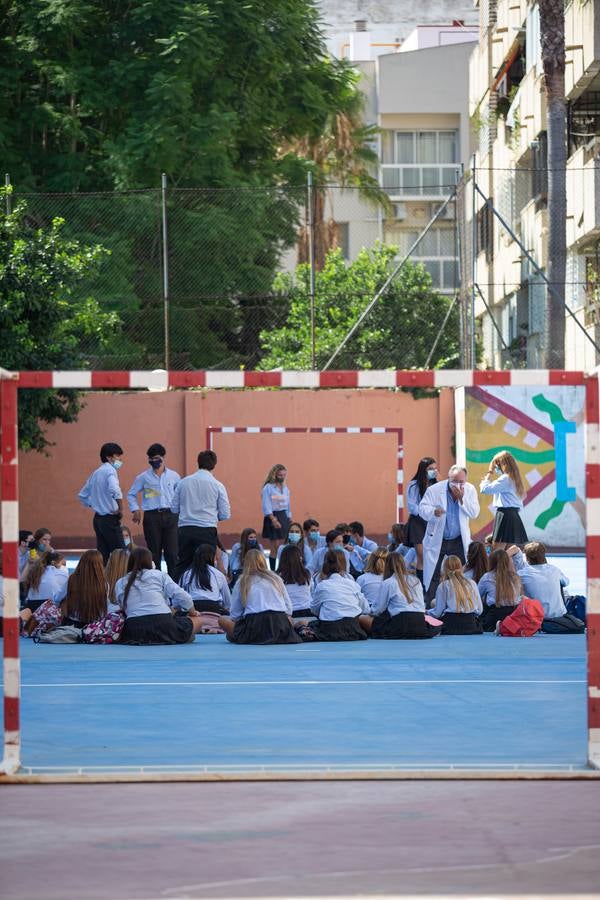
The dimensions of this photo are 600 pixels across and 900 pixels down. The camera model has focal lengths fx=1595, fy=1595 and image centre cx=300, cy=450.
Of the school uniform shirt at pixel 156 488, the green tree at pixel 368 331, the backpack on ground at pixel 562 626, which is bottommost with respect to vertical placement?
the backpack on ground at pixel 562 626

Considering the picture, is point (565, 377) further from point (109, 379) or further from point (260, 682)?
point (260, 682)

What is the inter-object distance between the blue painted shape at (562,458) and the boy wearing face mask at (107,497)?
11960 millimetres

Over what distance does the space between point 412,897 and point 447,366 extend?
80.1ft

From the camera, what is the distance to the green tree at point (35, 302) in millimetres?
23484

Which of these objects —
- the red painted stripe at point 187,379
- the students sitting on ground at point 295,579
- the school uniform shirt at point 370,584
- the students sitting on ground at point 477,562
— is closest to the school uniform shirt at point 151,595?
the students sitting on ground at point 295,579

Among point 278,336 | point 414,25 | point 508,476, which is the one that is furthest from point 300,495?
point 414,25

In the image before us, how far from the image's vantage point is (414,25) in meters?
60.8

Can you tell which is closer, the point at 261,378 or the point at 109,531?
the point at 261,378

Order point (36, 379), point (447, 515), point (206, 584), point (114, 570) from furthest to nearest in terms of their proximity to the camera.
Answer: point (447, 515) → point (206, 584) → point (114, 570) → point (36, 379)

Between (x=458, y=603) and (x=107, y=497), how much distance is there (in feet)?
14.4

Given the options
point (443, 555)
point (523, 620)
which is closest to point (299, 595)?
point (443, 555)

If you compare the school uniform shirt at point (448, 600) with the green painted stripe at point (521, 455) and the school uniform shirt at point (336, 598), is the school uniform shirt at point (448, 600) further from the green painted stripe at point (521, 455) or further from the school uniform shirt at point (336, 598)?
the green painted stripe at point (521, 455)

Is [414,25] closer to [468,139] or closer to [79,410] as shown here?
[468,139]

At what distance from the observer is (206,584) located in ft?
51.2
